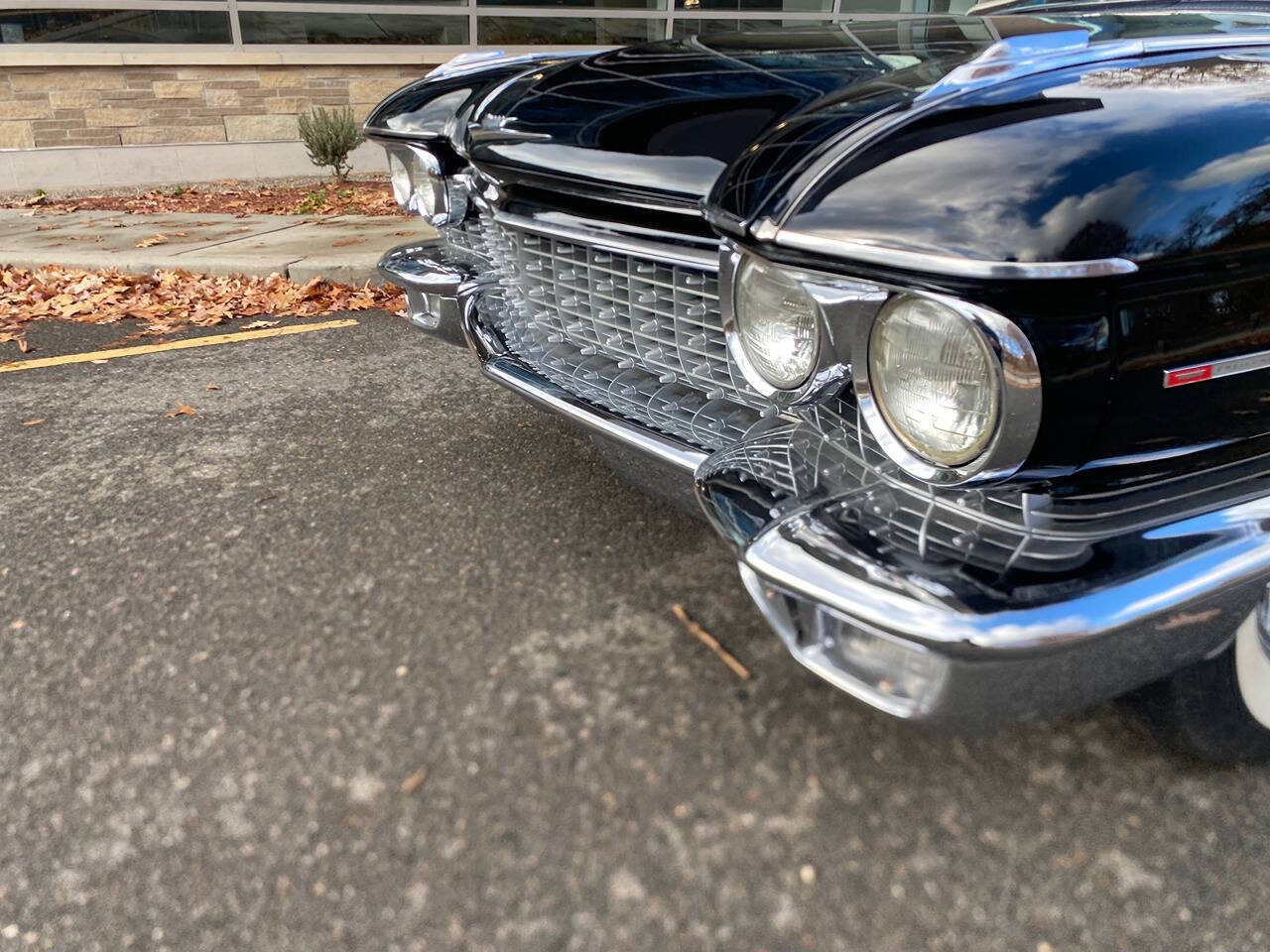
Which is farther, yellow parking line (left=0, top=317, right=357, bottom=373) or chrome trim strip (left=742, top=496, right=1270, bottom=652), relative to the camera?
yellow parking line (left=0, top=317, right=357, bottom=373)

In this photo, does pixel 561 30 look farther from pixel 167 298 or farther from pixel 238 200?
pixel 167 298

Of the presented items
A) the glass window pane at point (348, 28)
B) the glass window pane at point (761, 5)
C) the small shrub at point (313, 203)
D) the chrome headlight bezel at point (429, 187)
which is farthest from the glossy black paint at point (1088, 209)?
the glass window pane at point (761, 5)

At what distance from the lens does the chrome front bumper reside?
127 centimetres

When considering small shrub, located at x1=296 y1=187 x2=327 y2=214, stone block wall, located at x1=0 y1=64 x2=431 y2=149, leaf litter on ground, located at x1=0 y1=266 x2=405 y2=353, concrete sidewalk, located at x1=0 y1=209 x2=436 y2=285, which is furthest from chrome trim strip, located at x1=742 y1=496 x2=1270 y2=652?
stone block wall, located at x1=0 y1=64 x2=431 y2=149

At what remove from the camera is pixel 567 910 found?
1.53 metres

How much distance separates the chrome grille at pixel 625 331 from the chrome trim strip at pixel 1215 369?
647 mm

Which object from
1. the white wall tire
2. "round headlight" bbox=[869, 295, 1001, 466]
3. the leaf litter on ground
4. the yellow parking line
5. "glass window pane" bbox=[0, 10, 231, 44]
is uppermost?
"glass window pane" bbox=[0, 10, 231, 44]

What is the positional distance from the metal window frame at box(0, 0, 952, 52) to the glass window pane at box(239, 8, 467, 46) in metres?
0.04

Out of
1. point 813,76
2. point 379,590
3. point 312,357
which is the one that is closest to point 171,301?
point 312,357

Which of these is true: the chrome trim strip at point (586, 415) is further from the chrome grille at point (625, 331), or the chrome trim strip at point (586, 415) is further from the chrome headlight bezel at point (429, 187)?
the chrome headlight bezel at point (429, 187)

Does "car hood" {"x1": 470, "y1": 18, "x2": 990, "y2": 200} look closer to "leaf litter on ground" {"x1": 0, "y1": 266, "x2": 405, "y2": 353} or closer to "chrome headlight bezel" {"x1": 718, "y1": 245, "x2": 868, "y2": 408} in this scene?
"chrome headlight bezel" {"x1": 718, "y1": 245, "x2": 868, "y2": 408}

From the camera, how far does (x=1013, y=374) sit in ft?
4.09

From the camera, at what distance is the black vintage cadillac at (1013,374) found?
4.12 feet

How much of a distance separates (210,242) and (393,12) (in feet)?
12.3
